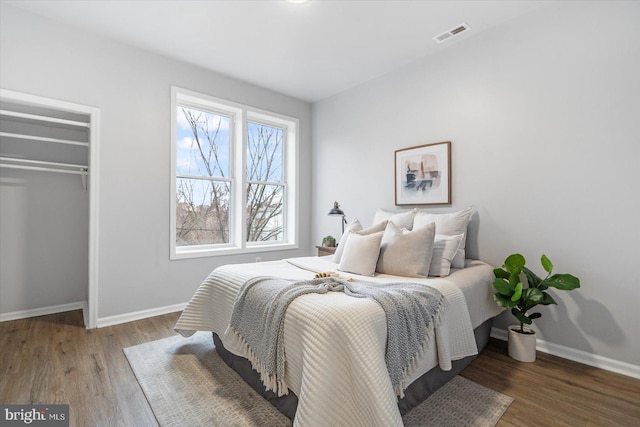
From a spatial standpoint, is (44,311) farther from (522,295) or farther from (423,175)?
(522,295)

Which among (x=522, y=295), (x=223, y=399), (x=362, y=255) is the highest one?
(x=362, y=255)

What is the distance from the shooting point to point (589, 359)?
222 cm

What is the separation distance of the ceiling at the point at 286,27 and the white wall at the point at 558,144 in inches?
12.0

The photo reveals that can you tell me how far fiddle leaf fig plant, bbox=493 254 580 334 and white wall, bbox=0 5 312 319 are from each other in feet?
9.99

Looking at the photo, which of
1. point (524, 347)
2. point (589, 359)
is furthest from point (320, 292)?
point (589, 359)

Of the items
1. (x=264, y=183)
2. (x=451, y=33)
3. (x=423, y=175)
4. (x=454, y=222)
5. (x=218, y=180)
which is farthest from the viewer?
(x=264, y=183)

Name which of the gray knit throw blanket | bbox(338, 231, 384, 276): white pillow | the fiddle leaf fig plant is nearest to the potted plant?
the fiddle leaf fig plant

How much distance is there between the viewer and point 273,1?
240cm

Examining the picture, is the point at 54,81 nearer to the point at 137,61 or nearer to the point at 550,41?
the point at 137,61

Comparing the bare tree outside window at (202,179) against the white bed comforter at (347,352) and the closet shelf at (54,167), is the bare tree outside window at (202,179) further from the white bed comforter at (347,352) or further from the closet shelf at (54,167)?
the white bed comforter at (347,352)

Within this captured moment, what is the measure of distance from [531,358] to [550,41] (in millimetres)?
2483

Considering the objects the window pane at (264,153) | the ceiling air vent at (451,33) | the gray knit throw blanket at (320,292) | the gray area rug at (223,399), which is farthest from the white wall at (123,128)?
the ceiling air vent at (451,33)

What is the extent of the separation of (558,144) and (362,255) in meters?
1.76

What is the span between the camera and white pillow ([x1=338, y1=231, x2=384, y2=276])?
2346mm
